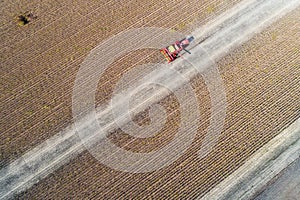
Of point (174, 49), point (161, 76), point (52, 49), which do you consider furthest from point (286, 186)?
point (52, 49)

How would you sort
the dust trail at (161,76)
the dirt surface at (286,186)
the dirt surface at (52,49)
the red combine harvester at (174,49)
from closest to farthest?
the dirt surface at (286,186) → the dust trail at (161,76) → the dirt surface at (52,49) → the red combine harvester at (174,49)

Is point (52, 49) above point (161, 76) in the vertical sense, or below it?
above

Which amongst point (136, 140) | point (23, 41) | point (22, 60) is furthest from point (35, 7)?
point (136, 140)

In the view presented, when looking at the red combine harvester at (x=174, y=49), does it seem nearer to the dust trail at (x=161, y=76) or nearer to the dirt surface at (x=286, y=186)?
the dust trail at (x=161, y=76)

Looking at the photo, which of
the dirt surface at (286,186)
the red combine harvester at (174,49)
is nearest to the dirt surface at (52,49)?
the red combine harvester at (174,49)

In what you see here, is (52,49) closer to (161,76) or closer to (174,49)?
(161,76)

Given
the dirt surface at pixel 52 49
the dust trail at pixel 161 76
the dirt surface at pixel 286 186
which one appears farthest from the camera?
the dirt surface at pixel 52 49

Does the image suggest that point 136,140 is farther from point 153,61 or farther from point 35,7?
point 35,7
